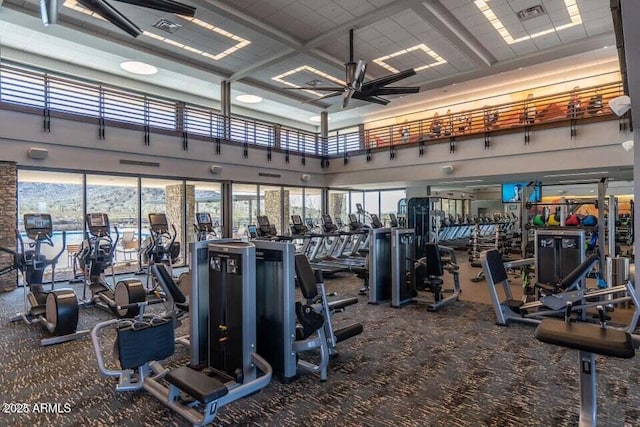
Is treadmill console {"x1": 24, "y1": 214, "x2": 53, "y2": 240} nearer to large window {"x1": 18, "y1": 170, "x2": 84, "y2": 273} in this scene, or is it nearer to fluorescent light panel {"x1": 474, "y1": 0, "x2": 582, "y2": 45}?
large window {"x1": 18, "y1": 170, "x2": 84, "y2": 273}

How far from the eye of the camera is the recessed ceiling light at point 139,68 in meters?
9.77

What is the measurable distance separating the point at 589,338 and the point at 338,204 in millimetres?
12550

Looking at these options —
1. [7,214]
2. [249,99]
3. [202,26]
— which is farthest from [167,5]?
[249,99]

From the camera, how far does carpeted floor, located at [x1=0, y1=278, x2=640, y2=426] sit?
8.11 ft

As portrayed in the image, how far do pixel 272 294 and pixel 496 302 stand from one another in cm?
299

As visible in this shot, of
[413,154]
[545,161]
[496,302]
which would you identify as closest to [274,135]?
[413,154]

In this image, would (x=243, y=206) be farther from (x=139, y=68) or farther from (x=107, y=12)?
(x=107, y=12)

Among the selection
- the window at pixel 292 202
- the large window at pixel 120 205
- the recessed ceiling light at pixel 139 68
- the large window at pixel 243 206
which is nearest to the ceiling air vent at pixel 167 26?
the recessed ceiling light at pixel 139 68

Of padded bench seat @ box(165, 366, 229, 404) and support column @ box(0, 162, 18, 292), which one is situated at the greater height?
support column @ box(0, 162, 18, 292)

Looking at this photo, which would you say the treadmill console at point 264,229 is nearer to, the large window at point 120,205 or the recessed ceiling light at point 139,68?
the large window at point 120,205

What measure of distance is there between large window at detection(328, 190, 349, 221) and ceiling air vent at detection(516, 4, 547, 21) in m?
7.96

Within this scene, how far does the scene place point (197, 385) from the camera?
2.18 meters

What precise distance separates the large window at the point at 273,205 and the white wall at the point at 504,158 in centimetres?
233

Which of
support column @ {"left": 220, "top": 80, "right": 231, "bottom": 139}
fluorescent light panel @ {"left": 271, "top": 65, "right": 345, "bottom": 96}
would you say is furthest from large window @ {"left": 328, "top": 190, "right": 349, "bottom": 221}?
support column @ {"left": 220, "top": 80, "right": 231, "bottom": 139}
